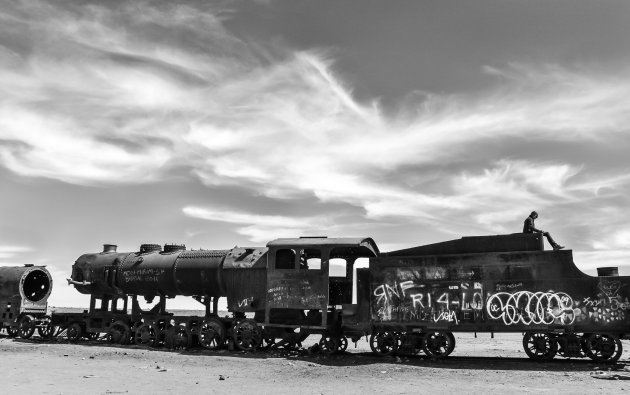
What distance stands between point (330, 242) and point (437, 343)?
13.2ft

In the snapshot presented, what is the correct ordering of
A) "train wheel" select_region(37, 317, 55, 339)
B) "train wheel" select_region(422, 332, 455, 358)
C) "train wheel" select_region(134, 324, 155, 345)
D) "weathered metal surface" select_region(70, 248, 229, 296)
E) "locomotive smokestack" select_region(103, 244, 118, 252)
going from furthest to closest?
"train wheel" select_region(37, 317, 55, 339) → "locomotive smokestack" select_region(103, 244, 118, 252) → "train wheel" select_region(134, 324, 155, 345) → "weathered metal surface" select_region(70, 248, 229, 296) → "train wheel" select_region(422, 332, 455, 358)

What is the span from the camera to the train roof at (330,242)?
14.8 metres

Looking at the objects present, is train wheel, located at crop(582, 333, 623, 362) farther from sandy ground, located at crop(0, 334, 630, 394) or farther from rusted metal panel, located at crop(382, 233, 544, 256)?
rusted metal panel, located at crop(382, 233, 544, 256)

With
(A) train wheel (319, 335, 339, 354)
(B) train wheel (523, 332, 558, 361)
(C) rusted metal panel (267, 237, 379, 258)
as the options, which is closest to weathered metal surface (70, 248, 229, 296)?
(C) rusted metal panel (267, 237, 379, 258)

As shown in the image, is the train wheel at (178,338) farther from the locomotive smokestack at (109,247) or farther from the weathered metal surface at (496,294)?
the weathered metal surface at (496,294)

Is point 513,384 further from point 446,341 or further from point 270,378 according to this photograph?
point 270,378

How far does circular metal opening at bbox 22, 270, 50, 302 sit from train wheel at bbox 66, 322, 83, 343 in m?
4.21

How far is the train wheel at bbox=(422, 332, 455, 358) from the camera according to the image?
1415 cm

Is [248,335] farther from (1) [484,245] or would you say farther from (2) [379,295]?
(1) [484,245]

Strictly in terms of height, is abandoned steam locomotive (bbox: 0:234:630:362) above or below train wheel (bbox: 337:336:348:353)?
above

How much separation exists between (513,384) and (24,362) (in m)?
12.3

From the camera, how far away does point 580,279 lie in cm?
1309

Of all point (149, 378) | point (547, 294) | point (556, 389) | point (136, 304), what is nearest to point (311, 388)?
point (149, 378)

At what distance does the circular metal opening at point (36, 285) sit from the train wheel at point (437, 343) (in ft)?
56.7
